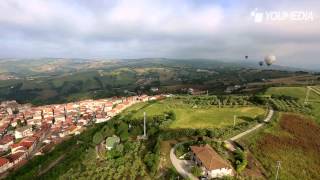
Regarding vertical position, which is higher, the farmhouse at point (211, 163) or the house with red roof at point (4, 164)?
the farmhouse at point (211, 163)

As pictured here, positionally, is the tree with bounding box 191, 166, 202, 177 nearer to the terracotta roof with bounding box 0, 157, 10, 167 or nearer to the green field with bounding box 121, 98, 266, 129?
the green field with bounding box 121, 98, 266, 129

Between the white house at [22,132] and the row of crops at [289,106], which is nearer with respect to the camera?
the row of crops at [289,106]

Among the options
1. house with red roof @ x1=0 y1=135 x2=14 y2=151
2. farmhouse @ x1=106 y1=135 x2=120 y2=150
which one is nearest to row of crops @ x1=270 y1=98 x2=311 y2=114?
farmhouse @ x1=106 y1=135 x2=120 y2=150

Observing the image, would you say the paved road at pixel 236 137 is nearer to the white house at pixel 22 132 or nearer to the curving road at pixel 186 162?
the curving road at pixel 186 162

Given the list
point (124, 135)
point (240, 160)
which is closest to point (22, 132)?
point (124, 135)

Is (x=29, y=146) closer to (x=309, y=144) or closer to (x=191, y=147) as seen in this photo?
(x=191, y=147)

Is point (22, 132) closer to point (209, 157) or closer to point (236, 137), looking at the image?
point (236, 137)

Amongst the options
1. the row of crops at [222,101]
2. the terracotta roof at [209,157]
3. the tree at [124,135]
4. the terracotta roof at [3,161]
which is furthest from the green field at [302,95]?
the terracotta roof at [3,161]

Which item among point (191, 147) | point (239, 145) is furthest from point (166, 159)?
point (239, 145)
